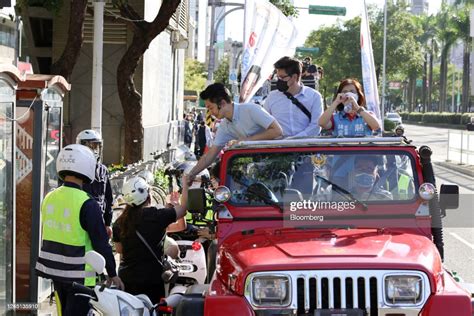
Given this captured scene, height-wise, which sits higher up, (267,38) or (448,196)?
(267,38)

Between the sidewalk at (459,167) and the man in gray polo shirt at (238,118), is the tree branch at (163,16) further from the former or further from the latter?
the sidewalk at (459,167)

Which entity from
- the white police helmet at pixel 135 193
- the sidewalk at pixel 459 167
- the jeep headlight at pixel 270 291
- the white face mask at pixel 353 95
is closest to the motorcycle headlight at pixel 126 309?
the jeep headlight at pixel 270 291

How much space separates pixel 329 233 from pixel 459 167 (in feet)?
87.9

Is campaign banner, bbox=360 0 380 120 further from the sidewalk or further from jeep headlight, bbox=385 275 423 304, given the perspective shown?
the sidewalk

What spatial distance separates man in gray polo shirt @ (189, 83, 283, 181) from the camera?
8047 mm

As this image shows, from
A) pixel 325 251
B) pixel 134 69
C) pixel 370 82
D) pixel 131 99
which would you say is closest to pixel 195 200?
pixel 325 251

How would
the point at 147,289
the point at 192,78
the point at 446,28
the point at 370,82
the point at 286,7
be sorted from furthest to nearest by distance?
the point at 446,28
the point at 192,78
the point at 286,7
the point at 370,82
the point at 147,289

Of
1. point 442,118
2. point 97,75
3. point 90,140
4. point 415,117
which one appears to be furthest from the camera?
point 415,117

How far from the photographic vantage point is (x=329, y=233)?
648 centimetres

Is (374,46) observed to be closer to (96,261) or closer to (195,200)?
(195,200)

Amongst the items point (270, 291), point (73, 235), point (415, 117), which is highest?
point (73, 235)

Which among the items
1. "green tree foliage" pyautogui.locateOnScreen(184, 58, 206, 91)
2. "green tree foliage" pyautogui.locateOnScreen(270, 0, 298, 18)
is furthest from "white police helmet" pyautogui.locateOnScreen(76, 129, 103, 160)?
"green tree foliage" pyautogui.locateOnScreen(184, 58, 206, 91)

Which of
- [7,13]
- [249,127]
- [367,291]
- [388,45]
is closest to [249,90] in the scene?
[7,13]

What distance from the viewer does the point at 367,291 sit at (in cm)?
557
